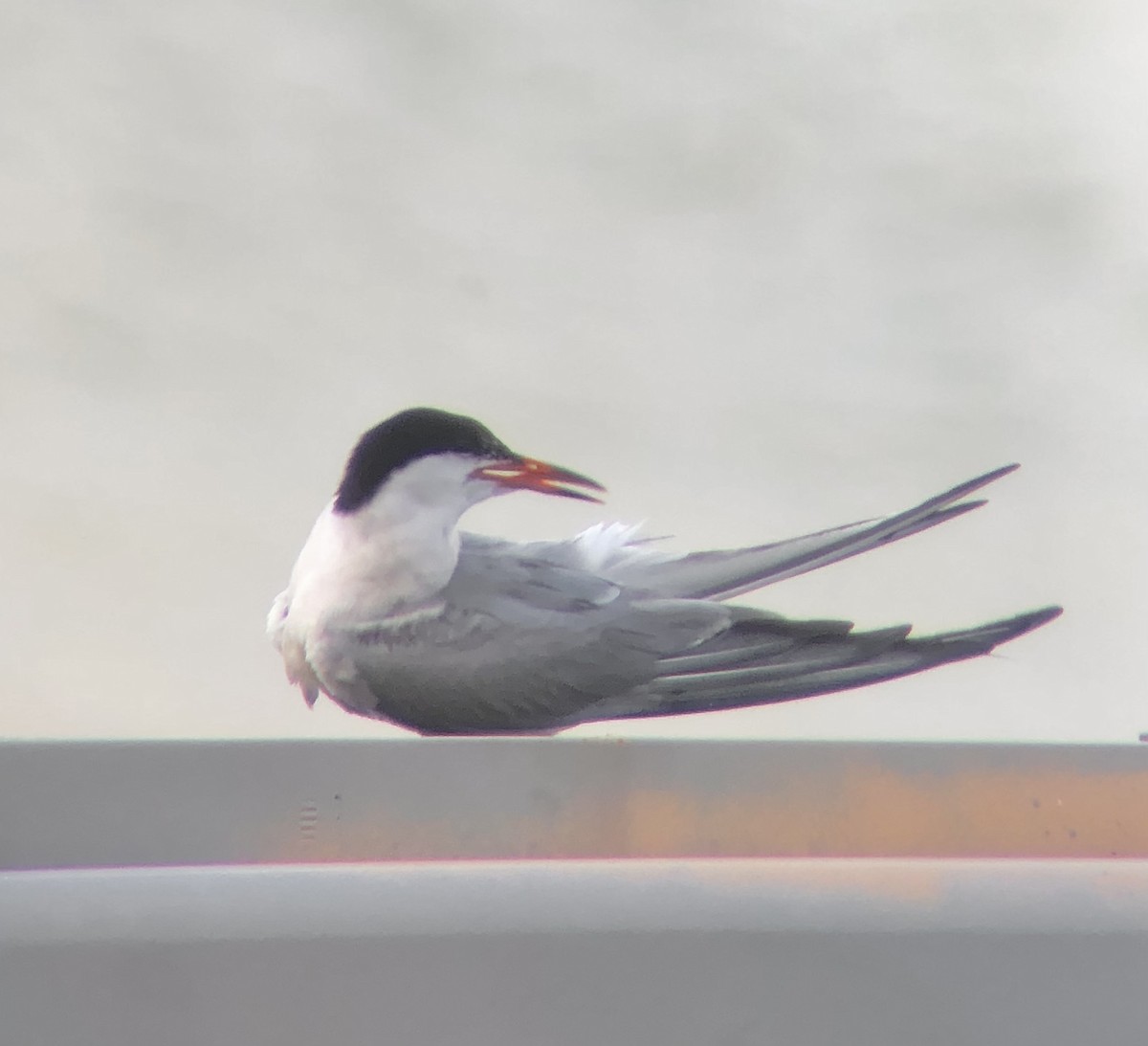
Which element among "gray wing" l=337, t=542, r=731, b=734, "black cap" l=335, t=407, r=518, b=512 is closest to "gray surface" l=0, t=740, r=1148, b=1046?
"gray wing" l=337, t=542, r=731, b=734

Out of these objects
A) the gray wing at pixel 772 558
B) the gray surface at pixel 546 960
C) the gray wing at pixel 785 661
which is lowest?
the gray surface at pixel 546 960

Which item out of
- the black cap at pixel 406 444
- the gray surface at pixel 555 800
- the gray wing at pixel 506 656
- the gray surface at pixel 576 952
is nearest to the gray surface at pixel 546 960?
the gray surface at pixel 576 952

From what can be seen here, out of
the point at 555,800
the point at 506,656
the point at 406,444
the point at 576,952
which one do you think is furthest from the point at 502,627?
the point at 576,952

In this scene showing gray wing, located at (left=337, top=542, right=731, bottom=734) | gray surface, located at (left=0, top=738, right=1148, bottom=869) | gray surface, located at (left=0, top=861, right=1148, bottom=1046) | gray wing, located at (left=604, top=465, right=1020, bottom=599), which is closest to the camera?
gray surface, located at (left=0, top=861, right=1148, bottom=1046)

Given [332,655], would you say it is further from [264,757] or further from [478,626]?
[264,757]

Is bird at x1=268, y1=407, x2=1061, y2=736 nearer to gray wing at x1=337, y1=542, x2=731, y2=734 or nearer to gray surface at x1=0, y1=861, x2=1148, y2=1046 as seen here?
gray wing at x1=337, y1=542, x2=731, y2=734

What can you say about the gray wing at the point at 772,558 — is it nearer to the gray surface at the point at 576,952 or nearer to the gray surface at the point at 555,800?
the gray surface at the point at 555,800

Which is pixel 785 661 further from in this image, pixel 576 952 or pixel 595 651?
pixel 576 952
